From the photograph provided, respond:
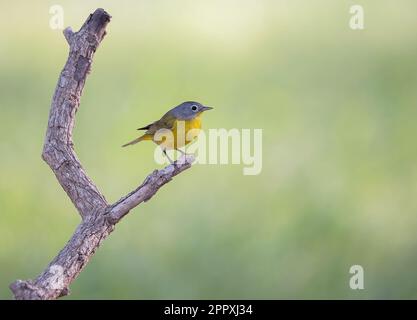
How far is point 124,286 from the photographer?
1005cm

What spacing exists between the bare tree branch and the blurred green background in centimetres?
403

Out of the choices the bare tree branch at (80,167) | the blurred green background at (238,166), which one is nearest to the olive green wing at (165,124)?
the bare tree branch at (80,167)

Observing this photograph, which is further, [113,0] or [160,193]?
[113,0]

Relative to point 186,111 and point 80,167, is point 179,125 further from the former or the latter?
point 80,167

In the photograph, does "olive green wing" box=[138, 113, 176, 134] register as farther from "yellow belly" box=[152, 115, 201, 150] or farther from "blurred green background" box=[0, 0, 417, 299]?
"blurred green background" box=[0, 0, 417, 299]

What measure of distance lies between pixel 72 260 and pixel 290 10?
35.9 ft

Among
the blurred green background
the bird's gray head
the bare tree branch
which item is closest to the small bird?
the bird's gray head

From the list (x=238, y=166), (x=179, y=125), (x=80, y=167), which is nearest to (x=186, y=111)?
(x=179, y=125)

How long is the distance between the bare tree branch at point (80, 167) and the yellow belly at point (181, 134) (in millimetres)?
1094

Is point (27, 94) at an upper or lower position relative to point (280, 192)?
upper

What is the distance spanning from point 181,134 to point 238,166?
4.53 meters

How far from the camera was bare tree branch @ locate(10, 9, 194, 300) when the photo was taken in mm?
5461

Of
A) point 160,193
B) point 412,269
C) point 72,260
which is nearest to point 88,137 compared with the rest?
point 160,193
